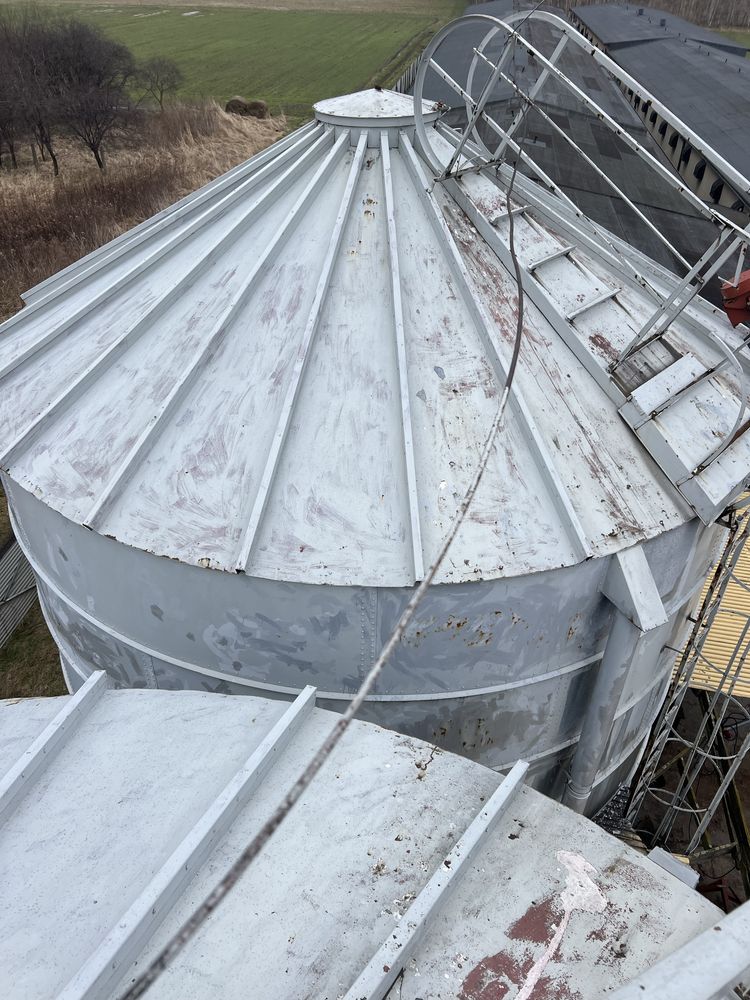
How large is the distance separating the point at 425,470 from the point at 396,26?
93728mm

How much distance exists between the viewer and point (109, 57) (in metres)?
46.4

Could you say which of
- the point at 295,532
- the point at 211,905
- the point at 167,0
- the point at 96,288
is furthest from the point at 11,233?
the point at 167,0

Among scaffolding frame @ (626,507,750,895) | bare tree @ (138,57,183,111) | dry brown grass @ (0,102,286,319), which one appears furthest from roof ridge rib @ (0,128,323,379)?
bare tree @ (138,57,183,111)

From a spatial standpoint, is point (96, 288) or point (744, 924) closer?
point (744, 924)

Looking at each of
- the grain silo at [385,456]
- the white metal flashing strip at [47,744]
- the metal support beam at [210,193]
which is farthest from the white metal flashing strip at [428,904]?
the metal support beam at [210,193]

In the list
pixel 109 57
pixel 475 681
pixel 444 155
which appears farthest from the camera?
pixel 109 57

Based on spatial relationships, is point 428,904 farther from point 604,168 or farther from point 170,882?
point 604,168

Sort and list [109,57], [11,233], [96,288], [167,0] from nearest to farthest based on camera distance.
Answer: [96,288]
[11,233]
[109,57]
[167,0]

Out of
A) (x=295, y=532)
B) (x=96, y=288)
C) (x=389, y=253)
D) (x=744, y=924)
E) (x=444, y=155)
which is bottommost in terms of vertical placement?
(x=744, y=924)

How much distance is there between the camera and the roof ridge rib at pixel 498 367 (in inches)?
304

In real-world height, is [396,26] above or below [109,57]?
above

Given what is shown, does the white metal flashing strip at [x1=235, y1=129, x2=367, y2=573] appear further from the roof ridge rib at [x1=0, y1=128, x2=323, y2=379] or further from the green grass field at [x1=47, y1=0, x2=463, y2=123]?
the green grass field at [x1=47, y1=0, x2=463, y2=123]

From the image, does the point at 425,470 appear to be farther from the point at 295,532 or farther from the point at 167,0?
the point at 167,0

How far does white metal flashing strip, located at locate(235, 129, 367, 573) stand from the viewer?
24.7ft
